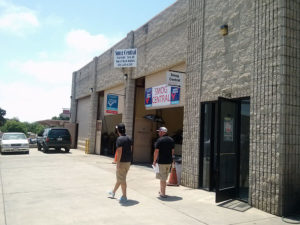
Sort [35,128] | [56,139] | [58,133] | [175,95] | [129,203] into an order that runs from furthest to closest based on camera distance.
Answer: [35,128] < [58,133] < [56,139] < [175,95] < [129,203]

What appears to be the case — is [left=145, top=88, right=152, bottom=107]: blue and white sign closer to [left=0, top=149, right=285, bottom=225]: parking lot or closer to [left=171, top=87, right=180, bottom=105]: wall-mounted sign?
[left=171, top=87, right=180, bottom=105]: wall-mounted sign

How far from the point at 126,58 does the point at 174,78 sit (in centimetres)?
536

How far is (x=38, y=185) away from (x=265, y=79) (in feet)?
22.6

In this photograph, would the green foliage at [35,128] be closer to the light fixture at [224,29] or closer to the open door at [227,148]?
the light fixture at [224,29]

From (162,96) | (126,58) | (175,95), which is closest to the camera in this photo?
(175,95)

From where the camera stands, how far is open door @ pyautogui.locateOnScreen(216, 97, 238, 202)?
22.0ft

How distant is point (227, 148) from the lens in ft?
23.0

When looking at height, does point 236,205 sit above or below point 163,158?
below

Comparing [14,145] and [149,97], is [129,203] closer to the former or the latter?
[149,97]

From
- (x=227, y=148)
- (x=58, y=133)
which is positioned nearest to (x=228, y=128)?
(x=227, y=148)

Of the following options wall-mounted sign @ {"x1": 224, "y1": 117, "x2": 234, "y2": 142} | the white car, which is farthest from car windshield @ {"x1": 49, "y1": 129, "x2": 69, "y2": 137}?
wall-mounted sign @ {"x1": 224, "y1": 117, "x2": 234, "y2": 142}

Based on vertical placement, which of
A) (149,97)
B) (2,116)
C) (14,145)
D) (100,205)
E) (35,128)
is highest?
(2,116)

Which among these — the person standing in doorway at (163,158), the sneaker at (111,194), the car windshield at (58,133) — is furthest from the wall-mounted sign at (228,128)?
the car windshield at (58,133)

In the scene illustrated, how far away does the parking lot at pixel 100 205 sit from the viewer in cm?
527
